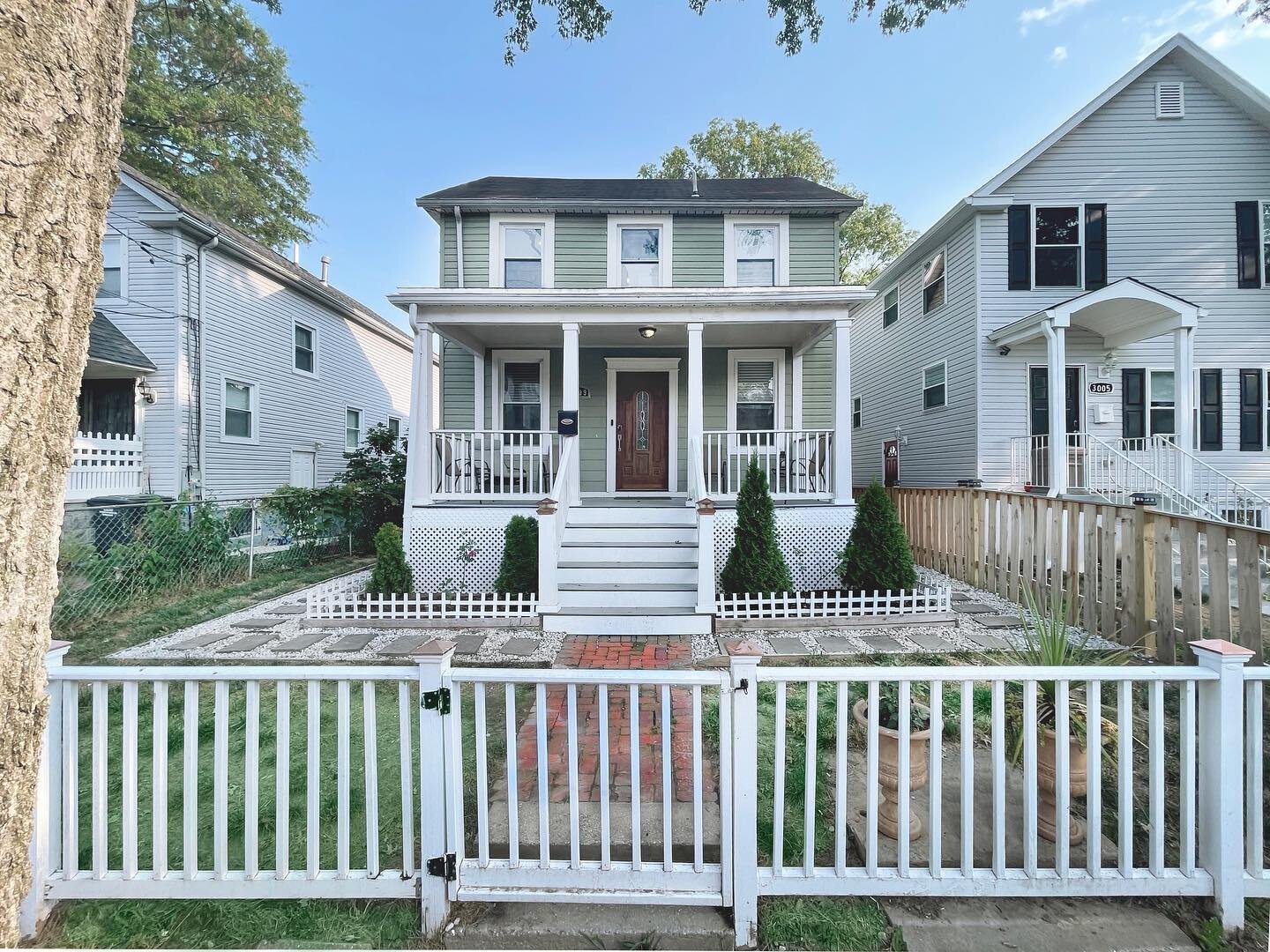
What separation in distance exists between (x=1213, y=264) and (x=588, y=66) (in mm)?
11441

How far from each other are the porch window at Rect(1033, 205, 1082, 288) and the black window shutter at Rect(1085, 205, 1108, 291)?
15 centimetres

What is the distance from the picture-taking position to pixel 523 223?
889 cm

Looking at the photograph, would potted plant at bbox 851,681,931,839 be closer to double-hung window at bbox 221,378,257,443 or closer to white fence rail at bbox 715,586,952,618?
white fence rail at bbox 715,586,952,618

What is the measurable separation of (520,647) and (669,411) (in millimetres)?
5189

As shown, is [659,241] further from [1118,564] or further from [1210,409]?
[1210,409]

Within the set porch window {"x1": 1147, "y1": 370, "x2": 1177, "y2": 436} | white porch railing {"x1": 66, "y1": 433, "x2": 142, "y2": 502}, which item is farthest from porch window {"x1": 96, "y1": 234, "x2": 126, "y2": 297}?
porch window {"x1": 1147, "y1": 370, "x2": 1177, "y2": 436}

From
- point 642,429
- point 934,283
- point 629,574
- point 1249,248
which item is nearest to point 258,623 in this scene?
point 629,574

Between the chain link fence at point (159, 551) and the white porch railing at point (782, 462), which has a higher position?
the white porch railing at point (782, 462)

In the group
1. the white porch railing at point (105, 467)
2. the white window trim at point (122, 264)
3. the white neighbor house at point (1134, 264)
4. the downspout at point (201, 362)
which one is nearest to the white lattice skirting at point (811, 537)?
the white neighbor house at point (1134, 264)

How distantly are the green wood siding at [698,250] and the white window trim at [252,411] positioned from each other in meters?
8.96

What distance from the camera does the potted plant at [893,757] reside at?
2164 millimetres

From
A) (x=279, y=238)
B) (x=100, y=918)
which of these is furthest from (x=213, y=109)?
(x=100, y=918)

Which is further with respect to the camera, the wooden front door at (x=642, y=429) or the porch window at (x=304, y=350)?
the porch window at (x=304, y=350)

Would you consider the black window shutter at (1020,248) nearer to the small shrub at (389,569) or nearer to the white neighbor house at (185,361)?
the small shrub at (389,569)
